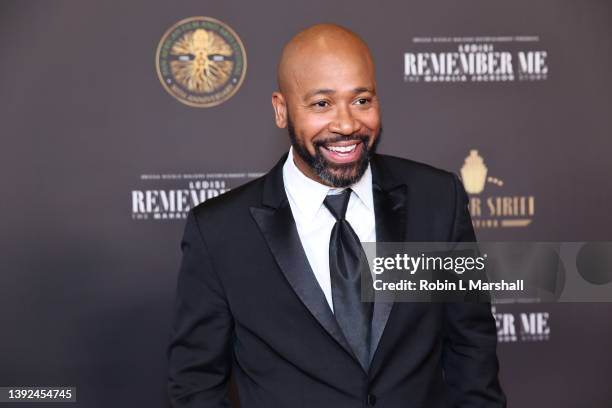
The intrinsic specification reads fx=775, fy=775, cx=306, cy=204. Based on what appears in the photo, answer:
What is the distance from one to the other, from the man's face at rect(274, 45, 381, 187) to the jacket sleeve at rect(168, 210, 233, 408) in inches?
13.1

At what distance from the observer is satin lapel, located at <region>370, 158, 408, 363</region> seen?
5.35ft

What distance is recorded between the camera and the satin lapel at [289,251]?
1.62 meters

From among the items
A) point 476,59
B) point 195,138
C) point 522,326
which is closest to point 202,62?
point 195,138

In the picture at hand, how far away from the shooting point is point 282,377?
167cm

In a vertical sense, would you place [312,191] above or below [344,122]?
below

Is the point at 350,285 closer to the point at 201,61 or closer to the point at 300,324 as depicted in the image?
the point at 300,324

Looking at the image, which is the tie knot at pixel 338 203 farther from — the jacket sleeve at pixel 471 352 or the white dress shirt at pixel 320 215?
the jacket sleeve at pixel 471 352

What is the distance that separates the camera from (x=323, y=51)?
5.49 ft

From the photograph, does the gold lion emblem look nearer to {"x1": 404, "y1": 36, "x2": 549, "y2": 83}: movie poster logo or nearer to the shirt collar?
{"x1": 404, "y1": 36, "x2": 549, "y2": 83}: movie poster logo

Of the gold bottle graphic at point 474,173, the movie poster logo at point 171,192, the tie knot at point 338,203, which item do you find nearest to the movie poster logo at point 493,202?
the gold bottle graphic at point 474,173

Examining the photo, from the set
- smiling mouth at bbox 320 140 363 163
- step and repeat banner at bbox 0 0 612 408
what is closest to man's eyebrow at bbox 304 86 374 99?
smiling mouth at bbox 320 140 363 163

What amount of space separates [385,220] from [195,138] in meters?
1.29

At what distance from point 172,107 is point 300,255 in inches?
51.8

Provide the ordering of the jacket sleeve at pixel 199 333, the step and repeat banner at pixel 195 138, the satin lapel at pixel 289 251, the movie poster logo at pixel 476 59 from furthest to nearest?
the movie poster logo at pixel 476 59, the step and repeat banner at pixel 195 138, the jacket sleeve at pixel 199 333, the satin lapel at pixel 289 251
